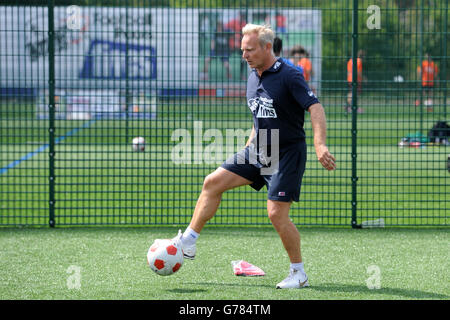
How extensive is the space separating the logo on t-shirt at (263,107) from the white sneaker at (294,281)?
3.97ft

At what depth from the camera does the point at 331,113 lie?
372 inches

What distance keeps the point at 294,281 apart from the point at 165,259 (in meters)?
1.00

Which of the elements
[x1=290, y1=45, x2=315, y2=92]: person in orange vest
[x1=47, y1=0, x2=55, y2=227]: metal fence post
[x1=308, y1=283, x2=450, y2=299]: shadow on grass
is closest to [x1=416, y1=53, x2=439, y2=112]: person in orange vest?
[x1=290, y1=45, x2=315, y2=92]: person in orange vest

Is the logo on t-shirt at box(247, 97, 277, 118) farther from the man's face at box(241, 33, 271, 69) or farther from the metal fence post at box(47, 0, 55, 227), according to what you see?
the metal fence post at box(47, 0, 55, 227)

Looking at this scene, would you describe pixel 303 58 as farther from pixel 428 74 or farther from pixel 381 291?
pixel 381 291

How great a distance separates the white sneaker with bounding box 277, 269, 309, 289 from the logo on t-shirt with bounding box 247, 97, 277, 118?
3.97ft

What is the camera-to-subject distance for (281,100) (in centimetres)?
562

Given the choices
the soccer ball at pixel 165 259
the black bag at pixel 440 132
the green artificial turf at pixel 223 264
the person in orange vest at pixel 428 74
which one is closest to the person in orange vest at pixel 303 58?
the person in orange vest at pixel 428 74

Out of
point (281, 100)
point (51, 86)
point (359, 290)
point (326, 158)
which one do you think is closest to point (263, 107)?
point (281, 100)

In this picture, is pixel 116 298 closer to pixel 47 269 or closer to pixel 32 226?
pixel 47 269
